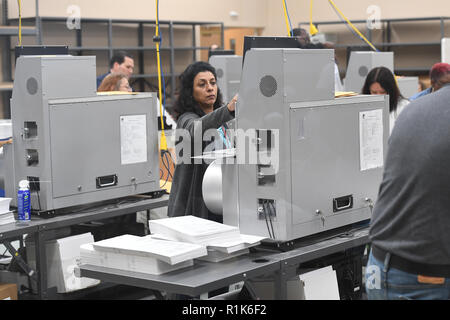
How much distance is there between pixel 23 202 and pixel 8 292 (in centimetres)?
42

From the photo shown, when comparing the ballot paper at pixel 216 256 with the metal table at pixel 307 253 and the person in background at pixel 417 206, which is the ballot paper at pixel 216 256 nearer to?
the metal table at pixel 307 253

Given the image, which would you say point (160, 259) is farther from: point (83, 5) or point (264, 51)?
point (83, 5)

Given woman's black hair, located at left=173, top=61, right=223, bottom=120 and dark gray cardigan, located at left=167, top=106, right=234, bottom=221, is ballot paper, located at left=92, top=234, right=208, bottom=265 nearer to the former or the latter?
dark gray cardigan, located at left=167, top=106, right=234, bottom=221

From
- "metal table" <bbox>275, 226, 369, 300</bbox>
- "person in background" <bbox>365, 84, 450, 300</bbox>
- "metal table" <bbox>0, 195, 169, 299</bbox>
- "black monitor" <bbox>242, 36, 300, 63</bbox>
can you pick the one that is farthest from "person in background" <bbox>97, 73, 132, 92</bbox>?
"person in background" <bbox>365, 84, 450, 300</bbox>

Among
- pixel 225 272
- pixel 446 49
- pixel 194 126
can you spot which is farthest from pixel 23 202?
pixel 446 49

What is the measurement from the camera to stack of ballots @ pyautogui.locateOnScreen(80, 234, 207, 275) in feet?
6.38

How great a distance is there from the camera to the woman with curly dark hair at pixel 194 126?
8.68ft

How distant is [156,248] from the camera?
1.98m

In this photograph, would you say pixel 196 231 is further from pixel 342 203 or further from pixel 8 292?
pixel 8 292

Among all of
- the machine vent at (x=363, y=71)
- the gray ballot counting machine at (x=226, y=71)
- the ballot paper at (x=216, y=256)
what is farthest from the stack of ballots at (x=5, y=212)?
the machine vent at (x=363, y=71)

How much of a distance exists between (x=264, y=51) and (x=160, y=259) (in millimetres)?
711

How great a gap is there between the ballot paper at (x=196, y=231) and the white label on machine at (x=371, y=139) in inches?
22.7

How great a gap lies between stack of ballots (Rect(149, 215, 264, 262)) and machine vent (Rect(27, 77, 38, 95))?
1043 mm
